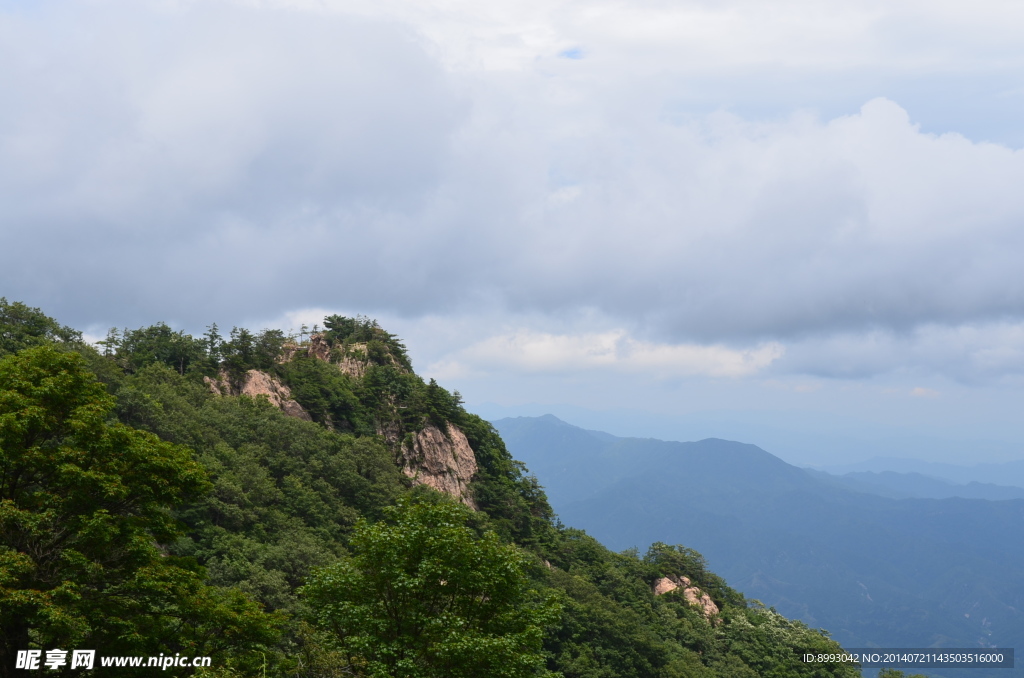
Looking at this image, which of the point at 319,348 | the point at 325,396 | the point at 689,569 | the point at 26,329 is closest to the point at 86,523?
the point at 26,329

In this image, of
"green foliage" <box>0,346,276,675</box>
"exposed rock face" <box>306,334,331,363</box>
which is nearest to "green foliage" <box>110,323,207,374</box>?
"exposed rock face" <box>306,334,331,363</box>

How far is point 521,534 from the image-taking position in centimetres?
7188

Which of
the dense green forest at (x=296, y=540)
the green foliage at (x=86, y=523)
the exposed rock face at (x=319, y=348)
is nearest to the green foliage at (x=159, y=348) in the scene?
the dense green forest at (x=296, y=540)

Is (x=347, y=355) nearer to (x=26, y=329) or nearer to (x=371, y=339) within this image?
(x=371, y=339)

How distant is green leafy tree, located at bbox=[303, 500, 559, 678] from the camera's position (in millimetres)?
18031

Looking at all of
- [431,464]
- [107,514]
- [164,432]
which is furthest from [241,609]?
[431,464]

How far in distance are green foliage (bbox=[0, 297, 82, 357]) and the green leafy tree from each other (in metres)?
37.8

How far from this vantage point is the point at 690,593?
77.2 m

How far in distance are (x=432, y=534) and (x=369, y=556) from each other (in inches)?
79.2

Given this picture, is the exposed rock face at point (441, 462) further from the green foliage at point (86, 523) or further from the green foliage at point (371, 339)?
the green foliage at point (86, 523)

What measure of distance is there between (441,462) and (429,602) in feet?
179

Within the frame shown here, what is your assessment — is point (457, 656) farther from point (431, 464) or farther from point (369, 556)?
point (431, 464)

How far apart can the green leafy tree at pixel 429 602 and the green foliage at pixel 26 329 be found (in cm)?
3776

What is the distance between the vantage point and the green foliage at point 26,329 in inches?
1836
